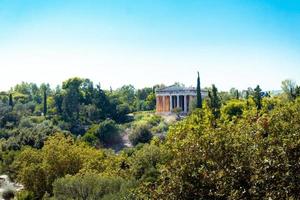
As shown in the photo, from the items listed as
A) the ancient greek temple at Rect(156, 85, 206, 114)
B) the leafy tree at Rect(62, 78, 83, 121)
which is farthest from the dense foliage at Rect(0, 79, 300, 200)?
the ancient greek temple at Rect(156, 85, 206, 114)

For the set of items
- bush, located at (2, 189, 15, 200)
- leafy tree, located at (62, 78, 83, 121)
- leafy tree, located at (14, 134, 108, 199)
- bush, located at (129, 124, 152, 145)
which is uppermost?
leafy tree, located at (62, 78, 83, 121)

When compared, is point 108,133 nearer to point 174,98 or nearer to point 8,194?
point 174,98

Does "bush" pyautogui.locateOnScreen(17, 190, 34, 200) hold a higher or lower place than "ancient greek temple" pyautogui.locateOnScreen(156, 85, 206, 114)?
lower

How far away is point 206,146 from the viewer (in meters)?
10.6

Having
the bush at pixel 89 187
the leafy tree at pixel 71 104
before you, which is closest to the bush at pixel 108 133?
the leafy tree at pixel 71 104

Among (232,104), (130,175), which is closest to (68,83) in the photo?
(232,104)

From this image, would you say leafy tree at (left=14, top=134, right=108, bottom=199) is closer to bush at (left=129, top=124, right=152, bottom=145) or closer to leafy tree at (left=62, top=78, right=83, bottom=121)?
bush at (left=129, top=124, right=152, bottom=145)

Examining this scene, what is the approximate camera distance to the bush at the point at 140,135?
5400cm

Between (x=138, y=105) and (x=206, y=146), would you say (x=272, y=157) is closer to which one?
(x=206, y=146)

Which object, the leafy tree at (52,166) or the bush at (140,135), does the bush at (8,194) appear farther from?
the bush at (140,135)

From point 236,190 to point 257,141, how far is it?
159 centimetres

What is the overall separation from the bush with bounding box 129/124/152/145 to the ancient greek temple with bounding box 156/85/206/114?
22582mm

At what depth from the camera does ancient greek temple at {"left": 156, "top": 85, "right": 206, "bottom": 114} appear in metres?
79.1

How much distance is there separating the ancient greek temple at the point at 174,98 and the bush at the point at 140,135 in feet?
74.1
